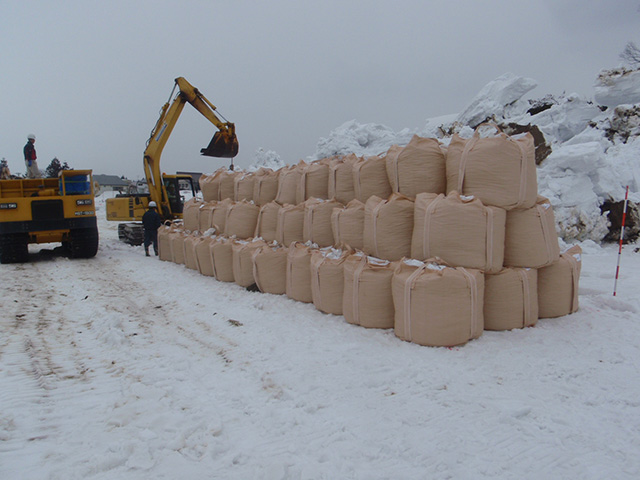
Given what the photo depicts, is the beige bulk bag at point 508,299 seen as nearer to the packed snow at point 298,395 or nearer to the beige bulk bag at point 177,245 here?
the packed snow at point 298,395

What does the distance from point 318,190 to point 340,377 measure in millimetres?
3066

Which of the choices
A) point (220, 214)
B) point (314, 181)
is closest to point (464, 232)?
point (314, 181)

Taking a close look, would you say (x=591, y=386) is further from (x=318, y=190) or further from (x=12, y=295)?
(x=12, y=295)

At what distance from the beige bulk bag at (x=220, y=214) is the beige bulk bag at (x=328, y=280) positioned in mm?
2780

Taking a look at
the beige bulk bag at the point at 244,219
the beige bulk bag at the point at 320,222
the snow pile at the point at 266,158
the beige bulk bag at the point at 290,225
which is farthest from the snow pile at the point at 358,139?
the beige bulk bag at the point at 320,222

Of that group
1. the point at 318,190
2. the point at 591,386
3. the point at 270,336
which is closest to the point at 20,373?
the point at 270,336

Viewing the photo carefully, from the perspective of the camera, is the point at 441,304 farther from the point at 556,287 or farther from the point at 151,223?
the point at 151,223

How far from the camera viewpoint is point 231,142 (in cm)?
1019

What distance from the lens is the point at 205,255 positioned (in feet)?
22.1

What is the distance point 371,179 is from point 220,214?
3250 mm

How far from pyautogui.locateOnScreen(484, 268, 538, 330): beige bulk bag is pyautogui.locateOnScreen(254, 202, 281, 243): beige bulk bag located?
3.06m

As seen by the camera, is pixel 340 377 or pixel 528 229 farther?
pixel 528 229

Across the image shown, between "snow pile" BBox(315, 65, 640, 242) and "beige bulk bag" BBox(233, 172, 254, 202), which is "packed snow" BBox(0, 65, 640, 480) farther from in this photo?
"snow pile" BBox(315, 65, 640, 242)

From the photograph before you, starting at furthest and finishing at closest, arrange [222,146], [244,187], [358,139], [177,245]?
[358,139] → [222,146] → [177,245] → [244,187]
